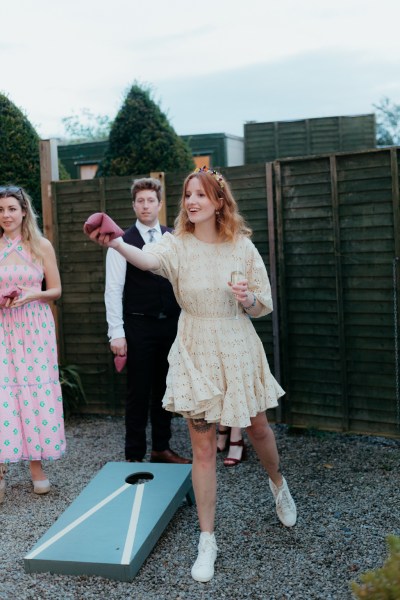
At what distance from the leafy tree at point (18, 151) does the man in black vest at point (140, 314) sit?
1974 millimetres

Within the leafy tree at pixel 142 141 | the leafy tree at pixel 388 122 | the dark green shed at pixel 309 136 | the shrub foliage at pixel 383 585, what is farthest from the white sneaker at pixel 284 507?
the leafy tree at pixel 388 122

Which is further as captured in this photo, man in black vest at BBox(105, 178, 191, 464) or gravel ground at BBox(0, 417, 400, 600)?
man in black vest at BBox(105, 178, 191, 464)

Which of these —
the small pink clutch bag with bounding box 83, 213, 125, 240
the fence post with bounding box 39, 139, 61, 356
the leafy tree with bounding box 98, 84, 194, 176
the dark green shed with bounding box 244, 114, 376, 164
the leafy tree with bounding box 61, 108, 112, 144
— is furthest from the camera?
the leafy tree with bounding box 61, 108, 112, 144

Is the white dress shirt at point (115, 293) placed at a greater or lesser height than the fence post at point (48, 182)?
lesser

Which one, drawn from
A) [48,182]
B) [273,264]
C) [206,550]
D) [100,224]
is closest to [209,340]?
[100,224]

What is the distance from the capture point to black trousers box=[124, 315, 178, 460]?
14.5 feet

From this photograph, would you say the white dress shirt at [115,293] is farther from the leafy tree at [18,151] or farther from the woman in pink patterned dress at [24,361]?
the leafy tree at [18,151]

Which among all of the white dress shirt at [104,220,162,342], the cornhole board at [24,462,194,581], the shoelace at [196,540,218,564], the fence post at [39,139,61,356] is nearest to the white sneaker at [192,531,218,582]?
the shoelace at [196,540,218,564]

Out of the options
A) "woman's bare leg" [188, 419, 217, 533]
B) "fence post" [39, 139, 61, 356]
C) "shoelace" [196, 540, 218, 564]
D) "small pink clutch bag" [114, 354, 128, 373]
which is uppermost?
"fence post" [39, 139, 61, 356]

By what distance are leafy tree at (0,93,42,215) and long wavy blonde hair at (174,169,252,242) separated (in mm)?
3190

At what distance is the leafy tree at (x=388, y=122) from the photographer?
2388 cm

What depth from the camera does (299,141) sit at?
50.3 feet

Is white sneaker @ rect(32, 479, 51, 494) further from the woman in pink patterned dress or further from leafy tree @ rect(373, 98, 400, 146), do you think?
leafy tree @ rect(373, 98, 400, 146)

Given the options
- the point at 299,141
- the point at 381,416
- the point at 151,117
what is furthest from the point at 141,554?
the point at 299,141
